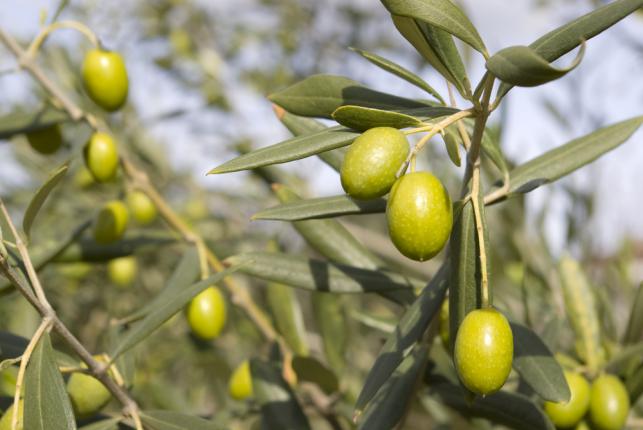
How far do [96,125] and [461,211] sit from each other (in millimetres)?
919

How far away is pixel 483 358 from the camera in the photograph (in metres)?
0.75

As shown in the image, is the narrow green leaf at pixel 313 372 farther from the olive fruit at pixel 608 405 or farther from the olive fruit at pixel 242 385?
the olive fruit at pixel 608 405

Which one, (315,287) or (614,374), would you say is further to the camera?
(614,374)

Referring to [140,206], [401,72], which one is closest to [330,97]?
[401,72]

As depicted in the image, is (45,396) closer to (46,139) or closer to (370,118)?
(370,118)

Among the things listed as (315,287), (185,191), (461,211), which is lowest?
(185,191)

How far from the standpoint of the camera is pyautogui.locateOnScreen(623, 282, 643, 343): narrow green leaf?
1.29m

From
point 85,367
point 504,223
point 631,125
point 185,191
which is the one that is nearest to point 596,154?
point 631,125

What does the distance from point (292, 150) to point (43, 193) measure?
0.36 meters

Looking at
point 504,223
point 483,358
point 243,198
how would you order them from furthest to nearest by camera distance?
point 243,198, point 504,223, point 483,358

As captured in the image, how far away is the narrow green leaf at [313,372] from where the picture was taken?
1335mm

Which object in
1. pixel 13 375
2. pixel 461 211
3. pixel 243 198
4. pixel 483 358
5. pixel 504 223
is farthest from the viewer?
pixel 243 198

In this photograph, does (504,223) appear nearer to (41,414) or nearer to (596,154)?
(596,154)

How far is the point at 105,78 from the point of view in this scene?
146 cm
